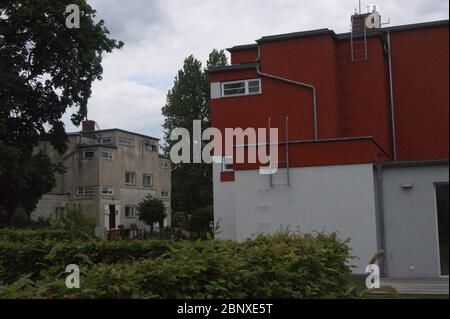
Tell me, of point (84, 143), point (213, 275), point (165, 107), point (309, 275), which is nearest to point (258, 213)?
point (309, 275)

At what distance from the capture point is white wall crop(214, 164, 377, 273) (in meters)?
14.7

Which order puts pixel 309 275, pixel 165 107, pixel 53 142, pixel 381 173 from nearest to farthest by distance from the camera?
pixel 309 275
pixel 381 173
pixel 53 142
pixel 165 107

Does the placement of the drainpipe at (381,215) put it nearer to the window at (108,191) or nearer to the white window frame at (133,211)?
the window at (108,191)

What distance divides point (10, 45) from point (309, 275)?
2482 centimetres

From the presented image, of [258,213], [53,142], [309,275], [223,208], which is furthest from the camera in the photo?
[53,142]

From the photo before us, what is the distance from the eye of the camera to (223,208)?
832 inches

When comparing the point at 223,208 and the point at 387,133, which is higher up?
the point at 387,133

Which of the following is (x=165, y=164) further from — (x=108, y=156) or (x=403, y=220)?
(x=403, y=220)

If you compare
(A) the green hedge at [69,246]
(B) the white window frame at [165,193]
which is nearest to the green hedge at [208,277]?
(A) the green hedge at [69,246]

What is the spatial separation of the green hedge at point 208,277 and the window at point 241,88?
15.7 m

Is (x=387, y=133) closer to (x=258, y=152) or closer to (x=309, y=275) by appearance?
(x=258, y=152)

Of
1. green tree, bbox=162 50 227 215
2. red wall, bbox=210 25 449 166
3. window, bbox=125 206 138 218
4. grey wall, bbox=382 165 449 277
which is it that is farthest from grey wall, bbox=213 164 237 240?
green tree, bbox=162 50 227 215

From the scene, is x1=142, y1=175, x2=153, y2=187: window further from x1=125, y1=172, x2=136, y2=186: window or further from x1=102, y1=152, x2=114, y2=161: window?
x1=102, y1=152, x2=114, y2=161: window

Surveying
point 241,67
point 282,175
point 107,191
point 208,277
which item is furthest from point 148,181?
point 208,277
